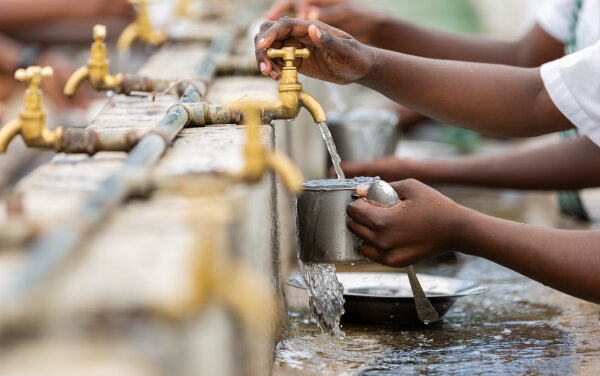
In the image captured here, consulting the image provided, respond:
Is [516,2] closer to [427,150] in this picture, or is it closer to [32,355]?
[427,150]

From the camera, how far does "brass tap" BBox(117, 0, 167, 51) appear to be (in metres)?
4.15

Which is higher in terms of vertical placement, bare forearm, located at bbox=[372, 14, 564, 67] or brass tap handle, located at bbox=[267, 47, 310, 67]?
brass tap handle, located at bbox=[267, 47, 310, 67]

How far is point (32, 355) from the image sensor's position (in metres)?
1.13

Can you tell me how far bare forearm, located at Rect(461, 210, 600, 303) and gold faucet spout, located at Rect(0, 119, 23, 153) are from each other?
120cm

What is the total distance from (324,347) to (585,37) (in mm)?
1883

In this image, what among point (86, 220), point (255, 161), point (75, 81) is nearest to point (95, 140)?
point (255, 161)

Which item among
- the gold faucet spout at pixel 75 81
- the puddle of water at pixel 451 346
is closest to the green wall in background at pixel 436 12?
the gold faucet spout at pixel 75 81

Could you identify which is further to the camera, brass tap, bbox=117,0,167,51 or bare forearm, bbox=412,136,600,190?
brass tap, bbox=117,0,167,51

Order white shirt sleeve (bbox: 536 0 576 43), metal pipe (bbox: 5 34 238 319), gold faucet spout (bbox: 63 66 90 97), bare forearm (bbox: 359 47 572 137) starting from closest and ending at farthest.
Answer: metal pipe (bbox: 5 34 238 319)
bare forearm (bbox: 359 47 572 137)
gold faucet spout (bbox: 63 66 90 97)
white shirt sleeve (bbox: 536 0 576 43)

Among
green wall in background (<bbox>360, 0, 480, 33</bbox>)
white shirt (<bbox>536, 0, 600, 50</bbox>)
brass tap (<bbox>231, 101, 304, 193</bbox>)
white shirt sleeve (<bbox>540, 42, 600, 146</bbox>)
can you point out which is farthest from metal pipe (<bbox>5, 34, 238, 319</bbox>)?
green wall in background (<bbox>360, 0, 480, 33</bbox>)

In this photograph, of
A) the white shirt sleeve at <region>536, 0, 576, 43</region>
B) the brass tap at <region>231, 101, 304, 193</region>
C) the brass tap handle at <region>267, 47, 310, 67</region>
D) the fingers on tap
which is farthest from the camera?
the white shirt sleeve at <region>536, 0, 576, 43</region>

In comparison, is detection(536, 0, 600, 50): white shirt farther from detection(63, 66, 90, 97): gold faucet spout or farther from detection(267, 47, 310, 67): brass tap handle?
detection(63, 66, 90, 97): gold faucet spout

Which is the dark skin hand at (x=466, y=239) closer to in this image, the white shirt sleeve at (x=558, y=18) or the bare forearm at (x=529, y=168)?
A: the bare forearm at (x=529, y=168)

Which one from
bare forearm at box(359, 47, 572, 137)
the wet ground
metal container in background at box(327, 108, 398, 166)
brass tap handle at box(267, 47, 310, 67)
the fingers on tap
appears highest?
the fingers on tap
